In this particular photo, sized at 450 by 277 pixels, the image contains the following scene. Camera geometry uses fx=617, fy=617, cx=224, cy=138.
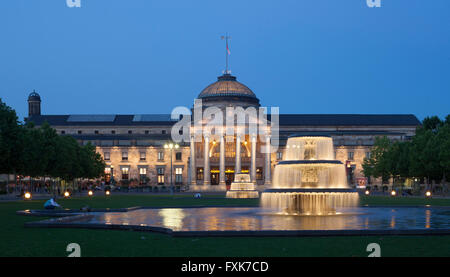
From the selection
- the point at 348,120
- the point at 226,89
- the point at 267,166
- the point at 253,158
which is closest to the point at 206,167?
the point at 253,158

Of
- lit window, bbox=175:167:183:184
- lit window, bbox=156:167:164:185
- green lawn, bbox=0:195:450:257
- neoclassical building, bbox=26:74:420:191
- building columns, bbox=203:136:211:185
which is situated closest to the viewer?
green lawn, bbox=0:195:450:257

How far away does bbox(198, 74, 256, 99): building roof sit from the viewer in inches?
5059

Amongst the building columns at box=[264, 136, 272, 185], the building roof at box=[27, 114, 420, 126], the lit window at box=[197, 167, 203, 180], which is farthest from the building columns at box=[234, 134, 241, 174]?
the building roof at box=[27, 114, 420, 126]

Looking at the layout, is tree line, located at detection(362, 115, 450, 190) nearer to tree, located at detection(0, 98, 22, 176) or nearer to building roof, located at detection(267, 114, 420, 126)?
building roof, located at detection(267, 114, 420, 126)

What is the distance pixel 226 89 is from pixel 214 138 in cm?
1321

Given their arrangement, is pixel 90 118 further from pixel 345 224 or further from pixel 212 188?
pixel 345 224

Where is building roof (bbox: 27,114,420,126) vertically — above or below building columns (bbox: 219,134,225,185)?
above

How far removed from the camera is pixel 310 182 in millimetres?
30234

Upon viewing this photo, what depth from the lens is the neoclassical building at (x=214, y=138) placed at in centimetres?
11931

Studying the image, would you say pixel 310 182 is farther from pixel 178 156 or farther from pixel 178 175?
pixel 178 156

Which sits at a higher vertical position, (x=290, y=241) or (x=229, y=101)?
(x=229, y=101)
